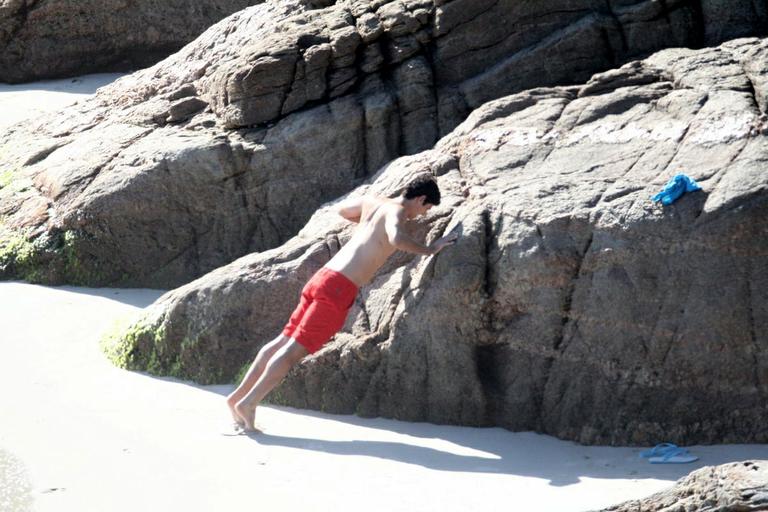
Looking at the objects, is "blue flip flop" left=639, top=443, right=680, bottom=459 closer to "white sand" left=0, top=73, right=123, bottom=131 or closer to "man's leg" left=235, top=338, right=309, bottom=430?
"man's leg" left=235, top=338, right=309, bottom=430

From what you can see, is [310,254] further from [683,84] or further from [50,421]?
[683,84]

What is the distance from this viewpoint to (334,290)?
7930mm

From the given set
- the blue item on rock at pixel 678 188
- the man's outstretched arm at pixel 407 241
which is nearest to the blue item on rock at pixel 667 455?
the blue item on rock at pixel 678 188

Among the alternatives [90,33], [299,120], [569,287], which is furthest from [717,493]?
[90,33]

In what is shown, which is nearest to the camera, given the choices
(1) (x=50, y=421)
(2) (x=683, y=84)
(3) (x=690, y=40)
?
(1) (x=50, y=421)

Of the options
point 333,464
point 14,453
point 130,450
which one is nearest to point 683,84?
point 333,464

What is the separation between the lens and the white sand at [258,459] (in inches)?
259

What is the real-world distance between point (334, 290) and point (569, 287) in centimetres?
157

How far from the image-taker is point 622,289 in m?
7.44

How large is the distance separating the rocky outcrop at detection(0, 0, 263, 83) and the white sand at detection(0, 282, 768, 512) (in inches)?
363

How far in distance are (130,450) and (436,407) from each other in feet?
6.70

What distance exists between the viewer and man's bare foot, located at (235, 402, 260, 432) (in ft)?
25.4

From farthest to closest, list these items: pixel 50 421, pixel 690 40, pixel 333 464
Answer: pixel 690 40, pixel 50 421, pixel 333 464

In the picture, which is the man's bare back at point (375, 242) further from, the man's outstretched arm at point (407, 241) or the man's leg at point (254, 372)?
the man's leg at point (254, 372)
